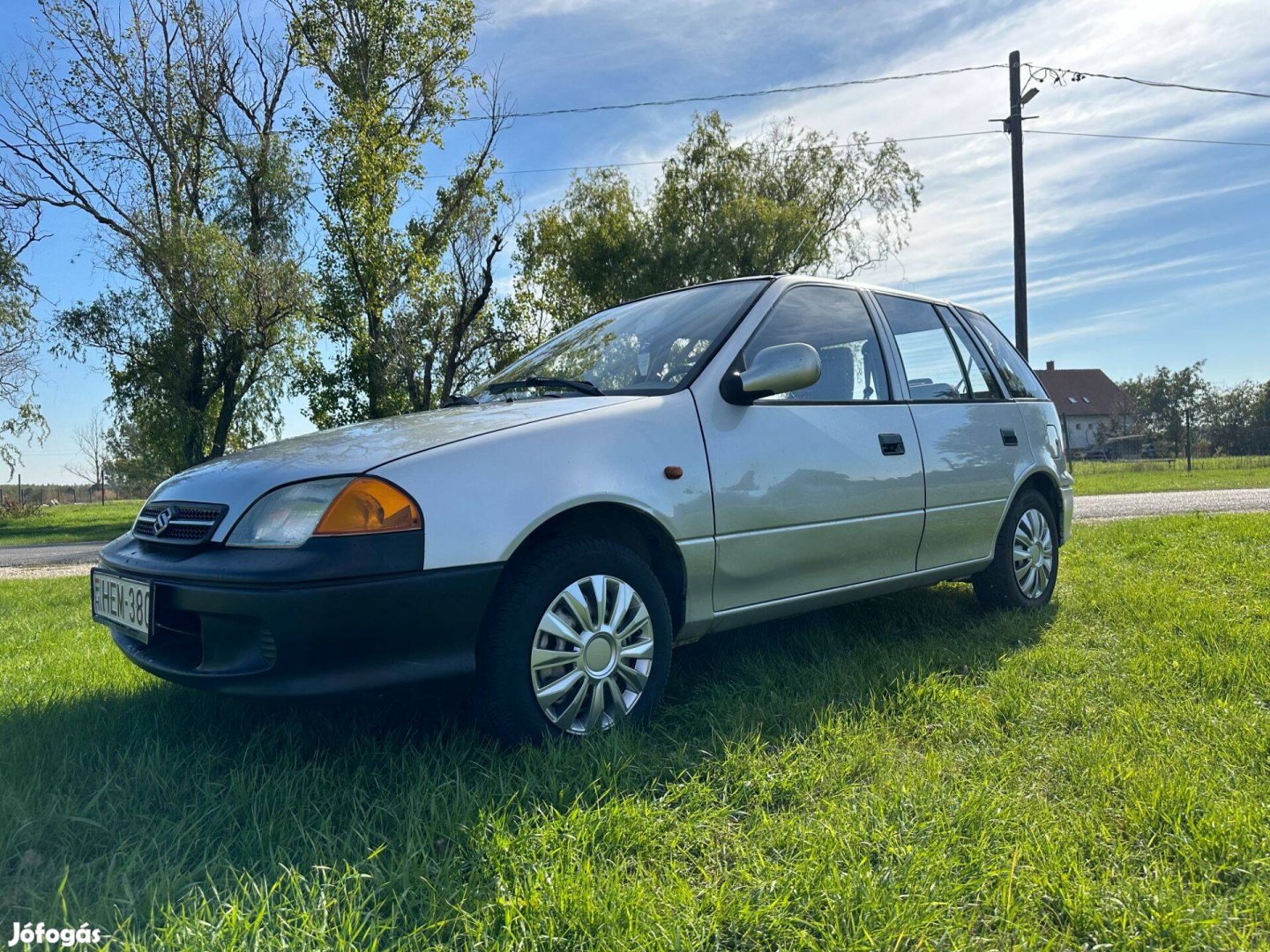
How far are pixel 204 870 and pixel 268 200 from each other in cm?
2202

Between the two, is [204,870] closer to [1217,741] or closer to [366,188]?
[1217,741]

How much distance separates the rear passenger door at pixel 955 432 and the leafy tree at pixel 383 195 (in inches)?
637

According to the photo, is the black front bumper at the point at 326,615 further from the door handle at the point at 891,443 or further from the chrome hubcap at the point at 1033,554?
the chrome hubcap at the point at 1033,554

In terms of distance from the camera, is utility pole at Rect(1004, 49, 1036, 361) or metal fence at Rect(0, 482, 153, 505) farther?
metal fence at Rect(0, 482, 153, 505)

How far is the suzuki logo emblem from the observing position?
8.37 ft

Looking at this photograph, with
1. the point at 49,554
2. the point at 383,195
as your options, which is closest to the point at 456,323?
the point at 383,195

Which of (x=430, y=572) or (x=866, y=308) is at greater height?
(x=866, y=308)


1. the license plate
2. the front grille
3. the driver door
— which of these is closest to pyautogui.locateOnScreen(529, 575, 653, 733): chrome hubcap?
the driver door

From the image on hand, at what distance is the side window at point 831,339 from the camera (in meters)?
3.29

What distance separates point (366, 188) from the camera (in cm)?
1780

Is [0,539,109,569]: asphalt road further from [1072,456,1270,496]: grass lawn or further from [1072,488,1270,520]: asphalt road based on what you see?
[1072,456,1270,496]: grass lawn

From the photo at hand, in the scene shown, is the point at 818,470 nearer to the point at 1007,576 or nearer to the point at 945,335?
the point at 945,335

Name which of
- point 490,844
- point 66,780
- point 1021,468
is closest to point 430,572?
point 490,844

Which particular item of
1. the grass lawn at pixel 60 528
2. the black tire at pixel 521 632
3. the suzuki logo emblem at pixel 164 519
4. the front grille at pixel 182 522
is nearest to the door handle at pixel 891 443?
the black tire at pixel 521 632
